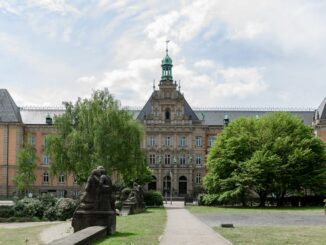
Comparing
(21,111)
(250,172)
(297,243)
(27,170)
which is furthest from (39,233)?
(21,111)

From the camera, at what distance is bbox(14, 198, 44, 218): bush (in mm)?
32281

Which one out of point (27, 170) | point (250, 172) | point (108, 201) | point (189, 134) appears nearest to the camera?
point (108, 201)

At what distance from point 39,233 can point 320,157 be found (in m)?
35.3

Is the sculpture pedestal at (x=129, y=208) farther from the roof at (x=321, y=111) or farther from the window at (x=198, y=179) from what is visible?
the roof at (x=321, y=111)

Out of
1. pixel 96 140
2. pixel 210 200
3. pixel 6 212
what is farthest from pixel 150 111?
pixel 6 212

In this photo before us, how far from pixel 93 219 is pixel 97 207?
450 mm

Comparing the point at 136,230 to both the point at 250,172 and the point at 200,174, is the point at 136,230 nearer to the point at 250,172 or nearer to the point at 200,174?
the point at 250,172

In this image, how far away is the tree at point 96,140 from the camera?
4369 cm

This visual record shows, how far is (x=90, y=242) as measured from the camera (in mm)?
13773

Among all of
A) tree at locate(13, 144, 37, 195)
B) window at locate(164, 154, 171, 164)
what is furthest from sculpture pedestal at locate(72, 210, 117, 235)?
window at locate(164, 154, 171, 164)

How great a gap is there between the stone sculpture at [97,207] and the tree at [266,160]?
1174 inches

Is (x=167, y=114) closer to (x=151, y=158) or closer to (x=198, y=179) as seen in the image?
(x=151, y=158)

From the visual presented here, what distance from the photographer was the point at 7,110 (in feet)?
244

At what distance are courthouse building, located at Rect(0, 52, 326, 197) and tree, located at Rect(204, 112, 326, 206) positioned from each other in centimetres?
2407
